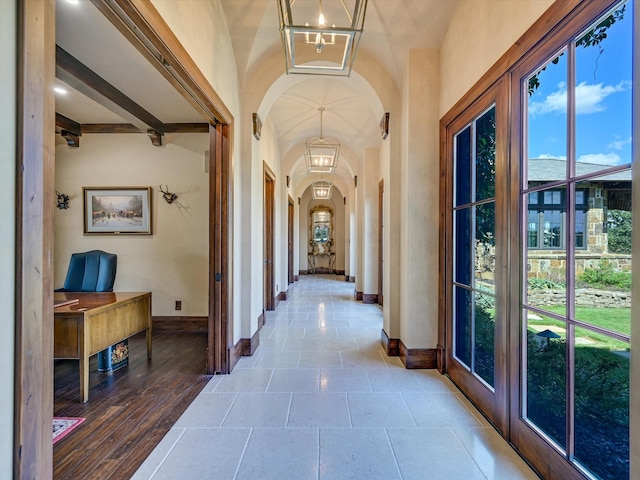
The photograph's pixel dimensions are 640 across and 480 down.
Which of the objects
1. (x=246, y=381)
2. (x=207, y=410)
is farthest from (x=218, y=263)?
(x=207, y=410)

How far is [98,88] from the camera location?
3283 mm

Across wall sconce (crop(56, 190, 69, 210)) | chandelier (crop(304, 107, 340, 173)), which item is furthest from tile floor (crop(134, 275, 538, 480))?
wall sconce (crop(56, 190, 69, 210))

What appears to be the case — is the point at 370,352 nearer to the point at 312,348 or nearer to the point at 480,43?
the point at 312,348

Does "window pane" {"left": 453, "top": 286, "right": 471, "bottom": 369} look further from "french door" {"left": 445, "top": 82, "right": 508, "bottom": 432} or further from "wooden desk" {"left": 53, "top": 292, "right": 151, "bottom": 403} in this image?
"wooden desk" {"left": 53, "top": 292, "right": 151, "bottom": 403}

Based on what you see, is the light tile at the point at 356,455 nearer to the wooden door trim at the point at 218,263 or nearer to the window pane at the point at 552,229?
the wooden door trim at the point at 218,263

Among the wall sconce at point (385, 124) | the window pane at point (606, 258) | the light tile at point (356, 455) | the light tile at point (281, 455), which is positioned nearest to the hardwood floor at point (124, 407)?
the light tile at point (281, 455)

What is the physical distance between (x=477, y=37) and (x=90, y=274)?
447cm

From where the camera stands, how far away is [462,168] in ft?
9.50

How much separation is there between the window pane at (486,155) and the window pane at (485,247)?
0.12 m

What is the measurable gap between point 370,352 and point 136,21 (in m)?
3.52

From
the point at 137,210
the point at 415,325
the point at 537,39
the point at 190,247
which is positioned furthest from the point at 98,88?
the point at 415,325

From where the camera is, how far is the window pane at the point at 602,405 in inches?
53.1

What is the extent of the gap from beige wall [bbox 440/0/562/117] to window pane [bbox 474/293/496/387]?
171cm
